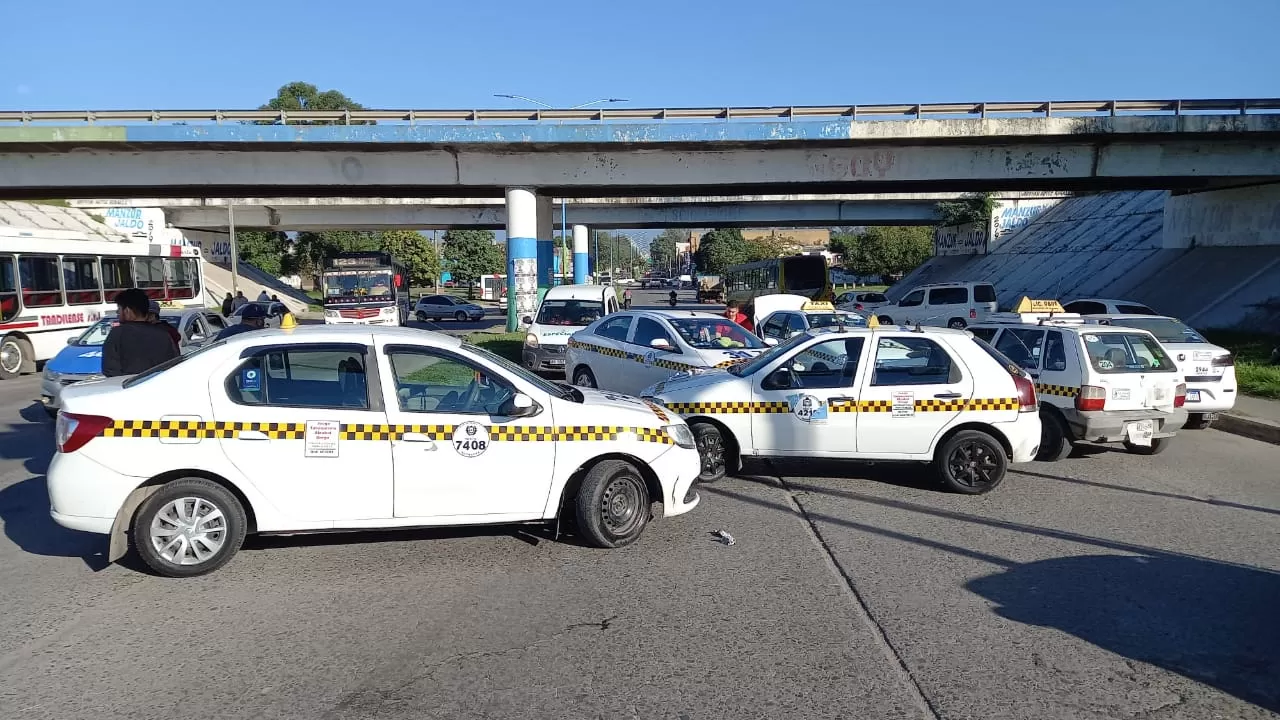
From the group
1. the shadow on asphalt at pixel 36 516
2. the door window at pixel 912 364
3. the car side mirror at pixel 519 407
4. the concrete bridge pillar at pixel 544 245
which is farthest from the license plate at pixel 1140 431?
the concrete bridge pillar at pixel 544 245

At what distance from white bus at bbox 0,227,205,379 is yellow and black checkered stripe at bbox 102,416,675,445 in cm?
1578

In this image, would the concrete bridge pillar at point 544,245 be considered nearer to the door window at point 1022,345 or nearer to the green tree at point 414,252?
the door window at point 1022,345

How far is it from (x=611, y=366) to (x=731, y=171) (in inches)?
612

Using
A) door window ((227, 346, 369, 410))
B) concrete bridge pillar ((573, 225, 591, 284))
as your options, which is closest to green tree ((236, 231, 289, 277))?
concrete bridge pillar ((573, 225, 591, 284))

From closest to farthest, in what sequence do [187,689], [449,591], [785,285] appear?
[187,689] → [449,591] → [785,285]

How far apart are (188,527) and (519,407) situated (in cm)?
224

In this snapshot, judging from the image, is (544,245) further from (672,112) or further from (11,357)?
(11,357)

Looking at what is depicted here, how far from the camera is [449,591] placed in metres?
5.26

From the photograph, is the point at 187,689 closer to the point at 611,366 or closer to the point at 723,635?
the point at 723,635

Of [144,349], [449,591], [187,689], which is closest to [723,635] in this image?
[449,591]

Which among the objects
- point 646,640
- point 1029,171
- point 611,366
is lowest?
point 646,640

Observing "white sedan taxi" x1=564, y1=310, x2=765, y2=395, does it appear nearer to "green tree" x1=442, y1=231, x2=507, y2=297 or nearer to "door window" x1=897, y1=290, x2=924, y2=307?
"door window" x1=897, y1=290, x2=924, y2=307

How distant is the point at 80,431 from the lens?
5.32 metres

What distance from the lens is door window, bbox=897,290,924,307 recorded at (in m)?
26.3
